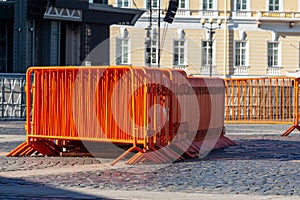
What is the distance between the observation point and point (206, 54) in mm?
62594

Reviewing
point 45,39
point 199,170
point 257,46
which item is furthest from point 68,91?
point 257,46

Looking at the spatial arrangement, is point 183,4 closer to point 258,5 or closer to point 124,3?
point 124,3

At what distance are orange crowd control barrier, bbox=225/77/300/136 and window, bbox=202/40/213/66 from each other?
1012 inches

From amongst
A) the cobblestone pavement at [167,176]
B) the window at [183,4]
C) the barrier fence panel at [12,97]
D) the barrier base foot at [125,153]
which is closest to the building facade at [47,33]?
the barrier fence panel at [12,97]

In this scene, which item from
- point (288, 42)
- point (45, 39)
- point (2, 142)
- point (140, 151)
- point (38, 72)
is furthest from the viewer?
point (288, 42)

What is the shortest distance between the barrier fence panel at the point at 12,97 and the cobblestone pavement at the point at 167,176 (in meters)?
16.3

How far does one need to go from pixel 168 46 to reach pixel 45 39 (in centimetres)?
2659

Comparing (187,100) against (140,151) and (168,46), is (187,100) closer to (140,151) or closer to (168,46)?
(140,151)

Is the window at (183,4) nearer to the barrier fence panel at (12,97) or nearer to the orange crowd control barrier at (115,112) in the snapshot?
the barrier fence panel at (12,97)

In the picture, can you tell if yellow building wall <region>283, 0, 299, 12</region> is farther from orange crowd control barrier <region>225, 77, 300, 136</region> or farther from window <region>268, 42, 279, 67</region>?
orange crowd control barrier <region>225, 77, 300, 136</region>

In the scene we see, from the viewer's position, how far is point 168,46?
64.6 meters

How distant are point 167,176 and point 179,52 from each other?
47075 millimetres

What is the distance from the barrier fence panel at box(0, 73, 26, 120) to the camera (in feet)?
119

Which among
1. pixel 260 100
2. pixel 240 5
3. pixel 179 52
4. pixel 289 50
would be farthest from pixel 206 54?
pixel 260 100
